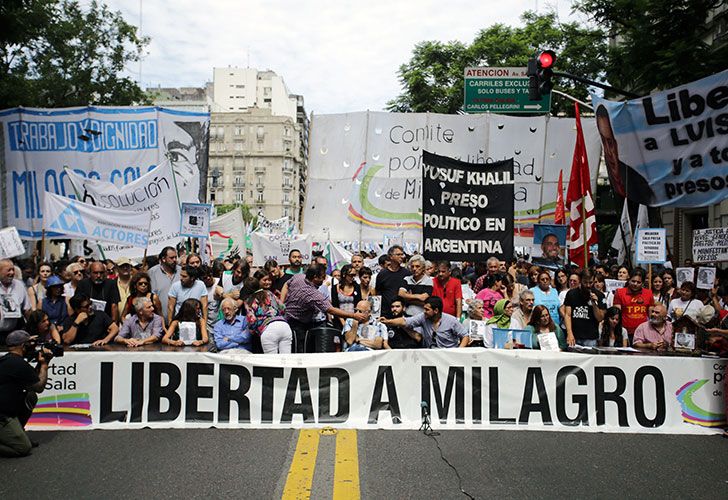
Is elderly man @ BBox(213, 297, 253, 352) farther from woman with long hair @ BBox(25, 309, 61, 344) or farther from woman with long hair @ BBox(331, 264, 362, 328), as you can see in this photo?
woman with long hair @ BBox(25, 309, 61, 344)

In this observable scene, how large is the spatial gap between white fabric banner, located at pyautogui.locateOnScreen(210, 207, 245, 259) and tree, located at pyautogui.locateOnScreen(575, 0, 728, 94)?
12.5 meters

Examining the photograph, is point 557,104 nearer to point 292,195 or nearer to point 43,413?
point 43,413

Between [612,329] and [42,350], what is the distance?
710 centimetres

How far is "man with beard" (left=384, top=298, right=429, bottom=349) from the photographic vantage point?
27.1 feet

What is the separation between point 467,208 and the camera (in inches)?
400

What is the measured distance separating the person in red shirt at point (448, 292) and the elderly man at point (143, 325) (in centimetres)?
343

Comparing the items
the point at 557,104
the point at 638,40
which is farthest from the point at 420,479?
the point at 557,104

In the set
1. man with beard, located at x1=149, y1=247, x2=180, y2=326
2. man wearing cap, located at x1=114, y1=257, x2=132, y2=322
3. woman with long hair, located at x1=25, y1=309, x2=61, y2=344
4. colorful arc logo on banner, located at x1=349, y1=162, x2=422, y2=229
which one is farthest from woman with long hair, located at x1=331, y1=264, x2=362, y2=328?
colorful arc logo on banner, located at x1=349, y1=162, x2=422, y2=229

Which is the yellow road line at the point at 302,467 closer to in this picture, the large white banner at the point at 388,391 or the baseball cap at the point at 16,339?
the large white banner at the point at 388,391

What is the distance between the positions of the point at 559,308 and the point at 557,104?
2595cm

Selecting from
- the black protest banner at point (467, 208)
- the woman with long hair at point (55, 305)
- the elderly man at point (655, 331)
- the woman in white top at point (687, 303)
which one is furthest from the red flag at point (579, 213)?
the woman with long hair at point (55, 305)

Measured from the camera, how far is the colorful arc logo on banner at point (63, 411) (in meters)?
7.05

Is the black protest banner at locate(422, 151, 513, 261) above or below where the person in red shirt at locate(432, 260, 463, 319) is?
above

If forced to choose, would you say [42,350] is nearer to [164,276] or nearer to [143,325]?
[143,325]
